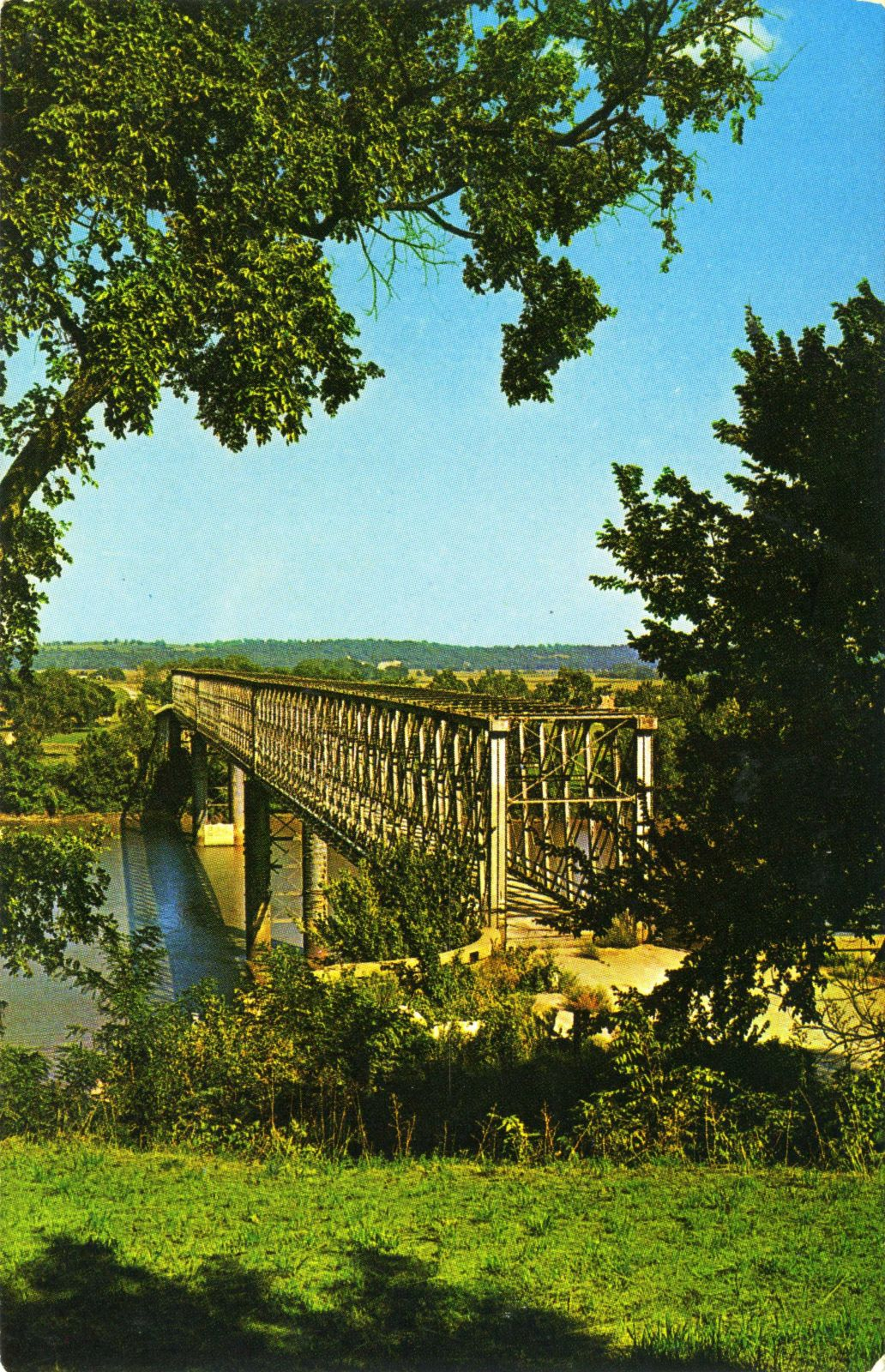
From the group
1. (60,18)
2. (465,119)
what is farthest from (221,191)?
(465,119)

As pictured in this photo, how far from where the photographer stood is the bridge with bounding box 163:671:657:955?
12.7 metres

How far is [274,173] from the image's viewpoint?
30.8 feet

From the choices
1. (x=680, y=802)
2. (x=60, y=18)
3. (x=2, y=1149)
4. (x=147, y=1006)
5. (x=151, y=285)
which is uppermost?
(x=60, y=18)

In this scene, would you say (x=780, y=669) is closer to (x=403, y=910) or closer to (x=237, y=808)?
(x=403, y=910)

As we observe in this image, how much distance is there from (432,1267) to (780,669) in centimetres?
404

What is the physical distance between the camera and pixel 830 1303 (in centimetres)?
616

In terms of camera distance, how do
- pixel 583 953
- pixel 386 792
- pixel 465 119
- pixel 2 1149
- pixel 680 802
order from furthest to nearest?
1. pixel 386 792
2. pixel 583 953
3. pixel 465 119
4. pixel 2 1149
5. pixel 680 802

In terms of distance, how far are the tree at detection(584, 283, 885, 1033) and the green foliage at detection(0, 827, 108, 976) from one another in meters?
5.78

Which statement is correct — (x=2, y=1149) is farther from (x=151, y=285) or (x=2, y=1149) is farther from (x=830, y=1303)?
(x=151, y=285)

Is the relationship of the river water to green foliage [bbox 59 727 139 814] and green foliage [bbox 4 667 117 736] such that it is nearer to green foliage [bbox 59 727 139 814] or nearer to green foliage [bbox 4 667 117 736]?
green foliage [bbox 59 727 139 814]

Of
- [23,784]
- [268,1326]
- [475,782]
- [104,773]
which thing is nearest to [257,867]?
[475,782]

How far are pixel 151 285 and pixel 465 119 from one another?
425cm

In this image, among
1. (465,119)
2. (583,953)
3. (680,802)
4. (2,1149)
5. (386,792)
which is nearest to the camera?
(680,802)

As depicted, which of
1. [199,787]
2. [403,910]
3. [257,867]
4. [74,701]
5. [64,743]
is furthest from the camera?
[64,743]
